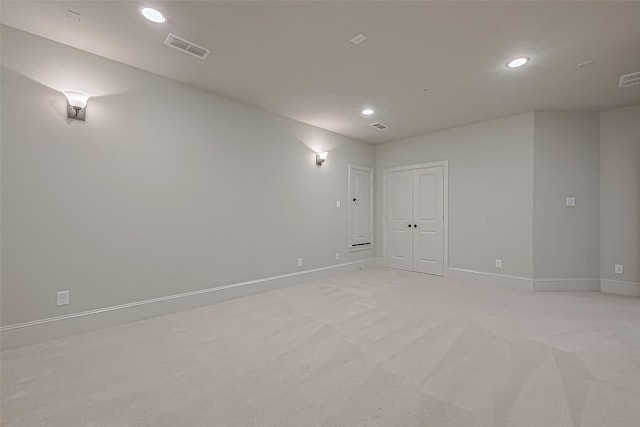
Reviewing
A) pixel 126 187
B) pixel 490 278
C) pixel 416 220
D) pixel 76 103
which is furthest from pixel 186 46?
pixel 490 278

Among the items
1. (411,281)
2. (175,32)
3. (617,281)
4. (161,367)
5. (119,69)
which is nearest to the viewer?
(161,367)

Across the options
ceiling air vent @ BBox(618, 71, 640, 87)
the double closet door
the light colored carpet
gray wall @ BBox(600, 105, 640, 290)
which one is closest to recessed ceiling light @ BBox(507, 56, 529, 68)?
ceiling air vent @ BBox(618, 71, 640, 87)

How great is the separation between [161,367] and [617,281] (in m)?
6.06

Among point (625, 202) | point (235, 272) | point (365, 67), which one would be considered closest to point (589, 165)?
point (625, 202)

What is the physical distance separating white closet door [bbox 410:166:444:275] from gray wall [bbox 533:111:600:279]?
1448mm

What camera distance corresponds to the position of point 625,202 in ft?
13.3

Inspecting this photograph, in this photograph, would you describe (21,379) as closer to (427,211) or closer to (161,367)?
(161,367)

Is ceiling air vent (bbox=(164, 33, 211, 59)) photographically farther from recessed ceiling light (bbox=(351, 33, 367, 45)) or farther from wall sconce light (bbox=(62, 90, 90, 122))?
recessed ceiling light (bbox=(351, 33, 367, 45))

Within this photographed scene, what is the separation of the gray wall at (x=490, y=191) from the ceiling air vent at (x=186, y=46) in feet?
14.1

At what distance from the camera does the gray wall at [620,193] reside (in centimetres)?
396

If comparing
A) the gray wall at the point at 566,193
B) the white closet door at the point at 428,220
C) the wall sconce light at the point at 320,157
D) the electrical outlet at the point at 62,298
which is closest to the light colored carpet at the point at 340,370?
the electrical outlet at the point at 62,298

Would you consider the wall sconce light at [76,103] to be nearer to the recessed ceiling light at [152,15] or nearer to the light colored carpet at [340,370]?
the recessed ceiling light at [152,15]

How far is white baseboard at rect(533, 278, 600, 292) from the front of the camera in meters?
4.18

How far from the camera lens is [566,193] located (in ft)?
13.9
